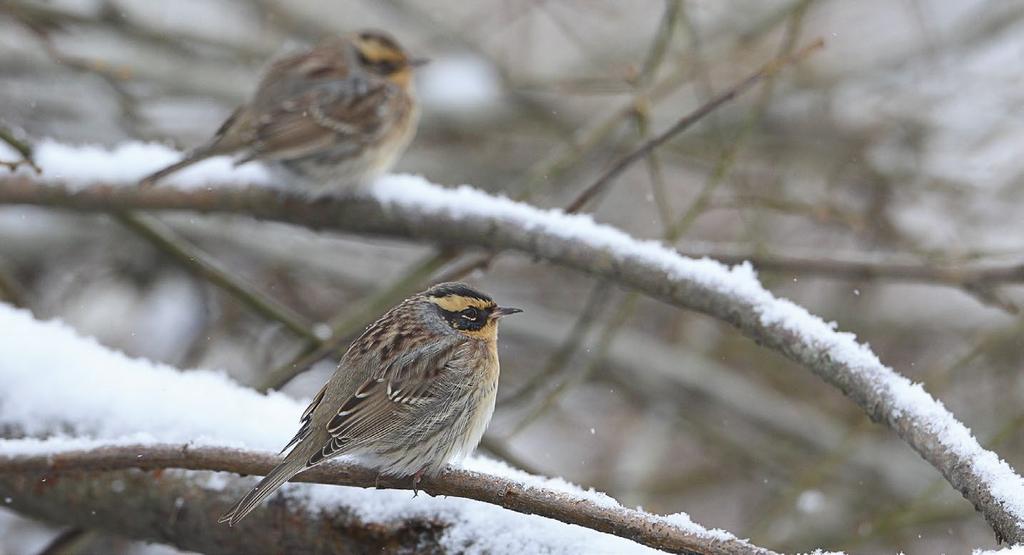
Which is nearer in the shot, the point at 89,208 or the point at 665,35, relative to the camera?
the point at 89,208

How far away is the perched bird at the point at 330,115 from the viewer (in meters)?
5.71

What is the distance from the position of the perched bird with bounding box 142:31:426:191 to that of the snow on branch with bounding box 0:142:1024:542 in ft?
0.57

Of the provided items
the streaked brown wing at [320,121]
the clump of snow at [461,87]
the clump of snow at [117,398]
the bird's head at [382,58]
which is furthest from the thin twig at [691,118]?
the clump of snow at [461,87]

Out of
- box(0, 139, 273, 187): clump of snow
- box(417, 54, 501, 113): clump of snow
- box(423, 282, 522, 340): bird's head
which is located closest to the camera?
box(423, 282, 522, 340): bird's head

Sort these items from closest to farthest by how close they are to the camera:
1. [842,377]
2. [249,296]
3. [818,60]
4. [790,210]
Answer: [842,377] → [249,296] → [790,210] → [818,60]

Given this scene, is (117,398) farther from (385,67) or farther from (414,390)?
(385,67)

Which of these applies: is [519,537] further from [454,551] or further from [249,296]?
[249,296]

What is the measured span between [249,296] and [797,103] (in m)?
5.25

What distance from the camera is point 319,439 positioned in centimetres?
346

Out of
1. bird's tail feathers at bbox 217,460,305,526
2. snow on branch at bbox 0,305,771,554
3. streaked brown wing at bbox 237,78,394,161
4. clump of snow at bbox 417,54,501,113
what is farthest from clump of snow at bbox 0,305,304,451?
clump of snow at bbox 417,54,501,113

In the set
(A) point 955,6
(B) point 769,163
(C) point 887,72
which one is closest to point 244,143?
(B) point 769,163

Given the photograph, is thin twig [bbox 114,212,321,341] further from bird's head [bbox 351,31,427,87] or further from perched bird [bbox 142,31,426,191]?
bird's head [bbox 351,31,427,87]

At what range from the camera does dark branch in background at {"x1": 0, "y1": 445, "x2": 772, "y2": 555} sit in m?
2.63

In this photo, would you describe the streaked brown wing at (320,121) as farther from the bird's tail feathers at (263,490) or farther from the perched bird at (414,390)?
the bird's tail feathers at (263,490)
